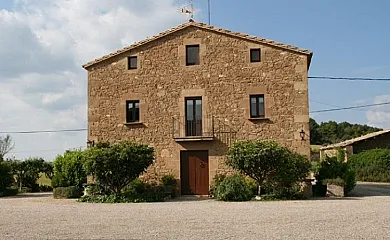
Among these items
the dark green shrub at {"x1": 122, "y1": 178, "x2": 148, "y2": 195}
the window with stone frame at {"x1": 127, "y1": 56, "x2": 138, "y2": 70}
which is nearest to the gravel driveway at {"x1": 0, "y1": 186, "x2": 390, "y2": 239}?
the dark green shrub at {"x1": 122, "y1": 178, "x2": 148, "y2": 195}

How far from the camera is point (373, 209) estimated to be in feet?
46.3

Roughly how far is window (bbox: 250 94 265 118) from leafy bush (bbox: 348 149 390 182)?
1527cm

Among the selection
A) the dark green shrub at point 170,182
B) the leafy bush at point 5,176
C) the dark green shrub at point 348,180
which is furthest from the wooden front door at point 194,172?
the leafy bush at point 5,176

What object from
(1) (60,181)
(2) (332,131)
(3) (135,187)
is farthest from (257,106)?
(2) (332,131)

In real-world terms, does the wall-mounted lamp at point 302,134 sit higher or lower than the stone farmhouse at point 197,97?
lower

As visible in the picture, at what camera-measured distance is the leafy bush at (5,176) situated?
25.0m

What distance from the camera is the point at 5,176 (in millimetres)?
25234

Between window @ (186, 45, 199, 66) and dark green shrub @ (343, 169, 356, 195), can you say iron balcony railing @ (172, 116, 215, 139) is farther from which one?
A: dark green shrub @ (343, 169, 356, 195)

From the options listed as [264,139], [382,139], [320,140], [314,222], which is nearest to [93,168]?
[264,139]

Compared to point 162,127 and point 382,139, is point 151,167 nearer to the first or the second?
point 162,127

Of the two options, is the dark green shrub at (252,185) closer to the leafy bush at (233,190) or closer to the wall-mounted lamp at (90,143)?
the leafy bush at (233,190)

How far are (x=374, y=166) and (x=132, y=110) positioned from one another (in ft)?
61.8

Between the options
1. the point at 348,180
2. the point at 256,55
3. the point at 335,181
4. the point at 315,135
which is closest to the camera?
the point at 335,181

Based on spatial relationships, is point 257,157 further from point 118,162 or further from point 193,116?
point 118,162
